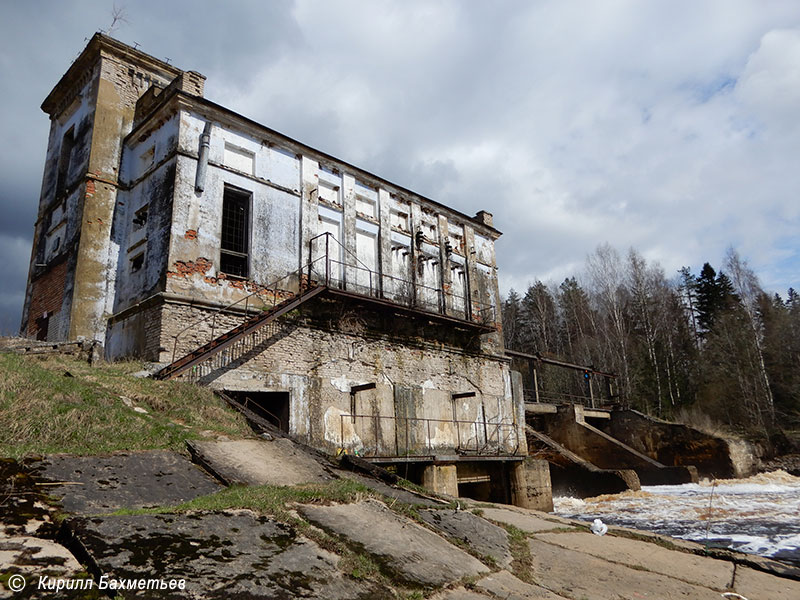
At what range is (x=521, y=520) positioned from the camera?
5.95 metres

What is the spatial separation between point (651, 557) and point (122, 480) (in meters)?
4.83

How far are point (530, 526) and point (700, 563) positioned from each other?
5.15 ft

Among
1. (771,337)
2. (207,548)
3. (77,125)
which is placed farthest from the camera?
(771,337)

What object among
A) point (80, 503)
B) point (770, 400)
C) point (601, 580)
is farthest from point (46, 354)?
point (770, 400)

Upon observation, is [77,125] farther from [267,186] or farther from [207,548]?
[207,548]

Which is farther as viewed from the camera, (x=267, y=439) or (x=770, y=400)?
(x=770, y=400)

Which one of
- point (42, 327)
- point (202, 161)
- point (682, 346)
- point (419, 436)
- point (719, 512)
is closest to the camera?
point (202, 161)

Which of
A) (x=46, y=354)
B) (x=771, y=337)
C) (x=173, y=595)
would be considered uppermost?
(x=771, y=337)

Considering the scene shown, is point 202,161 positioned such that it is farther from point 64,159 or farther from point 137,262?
point 64,159

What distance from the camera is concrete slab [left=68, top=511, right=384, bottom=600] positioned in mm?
2670

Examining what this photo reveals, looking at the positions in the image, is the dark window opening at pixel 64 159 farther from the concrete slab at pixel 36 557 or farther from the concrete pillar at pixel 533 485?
the concrete pillar at pixel 533 485

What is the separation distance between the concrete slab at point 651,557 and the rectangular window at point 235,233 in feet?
36.2

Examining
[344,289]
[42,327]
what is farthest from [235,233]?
[42,327]

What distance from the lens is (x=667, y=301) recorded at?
41219mm
